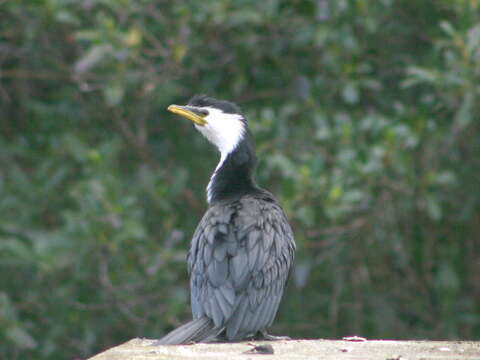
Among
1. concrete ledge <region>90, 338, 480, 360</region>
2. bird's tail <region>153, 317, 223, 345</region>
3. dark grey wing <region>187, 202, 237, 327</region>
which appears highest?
dark grey wing <region>187, 202, 237, 327</region>

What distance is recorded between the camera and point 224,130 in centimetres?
608

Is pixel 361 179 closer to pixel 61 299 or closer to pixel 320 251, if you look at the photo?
pixel 320 251

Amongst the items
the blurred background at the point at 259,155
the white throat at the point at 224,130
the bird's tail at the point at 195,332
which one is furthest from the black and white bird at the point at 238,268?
the blurred background at the point at 259,155

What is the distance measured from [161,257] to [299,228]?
41.3 inches

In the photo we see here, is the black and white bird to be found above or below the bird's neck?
below

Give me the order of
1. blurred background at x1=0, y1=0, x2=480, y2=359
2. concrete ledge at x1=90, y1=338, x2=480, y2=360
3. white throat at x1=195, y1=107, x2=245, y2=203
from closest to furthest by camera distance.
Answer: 1. concrete ledge at x1=90, y1=338, x2=480, y2=360
2. white throat at x1=195, y1=107, x2=245, y2=203
3. blurred background at x1=0, y1=0, x2=480, y2=359

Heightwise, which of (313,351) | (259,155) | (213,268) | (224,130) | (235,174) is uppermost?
(259,155)

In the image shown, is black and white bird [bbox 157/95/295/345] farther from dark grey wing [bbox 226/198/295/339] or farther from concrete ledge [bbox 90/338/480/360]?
concrete ledge [bbox 90/338/480/360]

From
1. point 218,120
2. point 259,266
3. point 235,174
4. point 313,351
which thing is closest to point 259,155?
point 218,120

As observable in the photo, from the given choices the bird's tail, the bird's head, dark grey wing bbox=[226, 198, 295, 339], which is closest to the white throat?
the bird's head

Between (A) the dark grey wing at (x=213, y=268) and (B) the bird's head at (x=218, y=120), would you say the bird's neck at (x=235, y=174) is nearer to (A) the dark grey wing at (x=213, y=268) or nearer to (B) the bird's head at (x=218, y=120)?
(B) the bird's head at (x=218, y=120)

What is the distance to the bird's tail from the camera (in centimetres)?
447

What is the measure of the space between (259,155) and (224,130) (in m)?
1.83

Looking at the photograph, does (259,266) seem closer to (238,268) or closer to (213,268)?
(238,268)
